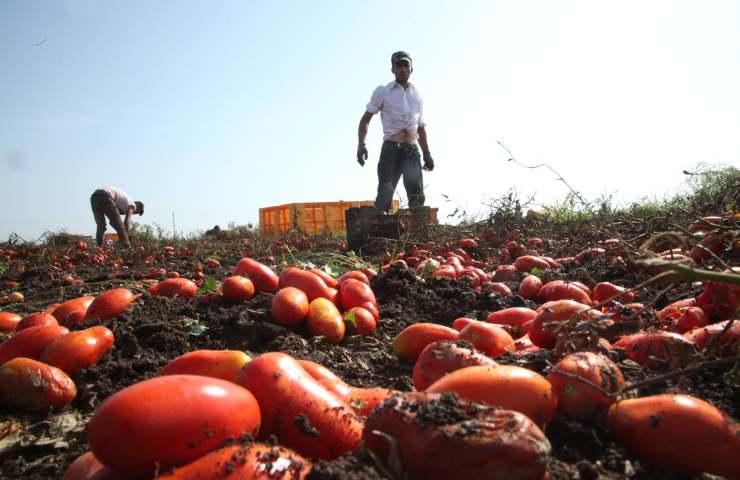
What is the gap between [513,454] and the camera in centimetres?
106

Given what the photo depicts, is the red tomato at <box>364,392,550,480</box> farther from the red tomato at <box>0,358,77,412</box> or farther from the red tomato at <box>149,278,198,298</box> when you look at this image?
the red tomato at <box>149,278,198,298</box>

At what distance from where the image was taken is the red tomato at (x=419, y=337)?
101 inches

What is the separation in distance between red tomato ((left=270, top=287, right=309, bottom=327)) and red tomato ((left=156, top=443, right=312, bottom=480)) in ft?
6.31

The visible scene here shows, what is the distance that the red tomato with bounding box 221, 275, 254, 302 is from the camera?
3629 mm

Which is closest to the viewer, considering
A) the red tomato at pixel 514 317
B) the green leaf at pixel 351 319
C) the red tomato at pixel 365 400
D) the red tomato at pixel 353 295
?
the red tomato at pixel 365 400

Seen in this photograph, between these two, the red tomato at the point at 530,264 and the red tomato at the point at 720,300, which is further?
the red tomato at the point at 530,264

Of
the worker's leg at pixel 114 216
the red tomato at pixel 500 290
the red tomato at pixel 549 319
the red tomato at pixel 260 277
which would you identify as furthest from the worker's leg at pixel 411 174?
the worker's leg at pixel 114 216

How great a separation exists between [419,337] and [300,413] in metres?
1.28

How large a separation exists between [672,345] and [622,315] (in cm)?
69

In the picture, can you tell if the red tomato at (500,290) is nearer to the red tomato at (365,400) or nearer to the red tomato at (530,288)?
the red tomato at (530,288)

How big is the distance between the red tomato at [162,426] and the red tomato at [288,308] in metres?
1.82

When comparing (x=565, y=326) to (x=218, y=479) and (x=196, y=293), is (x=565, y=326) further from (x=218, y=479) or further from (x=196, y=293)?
(x=196, y=293)

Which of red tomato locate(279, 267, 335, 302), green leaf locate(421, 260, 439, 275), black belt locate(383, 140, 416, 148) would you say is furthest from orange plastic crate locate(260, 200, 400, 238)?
red tomato locate(279, 267, 335, 302)

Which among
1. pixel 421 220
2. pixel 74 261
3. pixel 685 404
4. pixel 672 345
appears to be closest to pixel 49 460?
pixel 685 404
